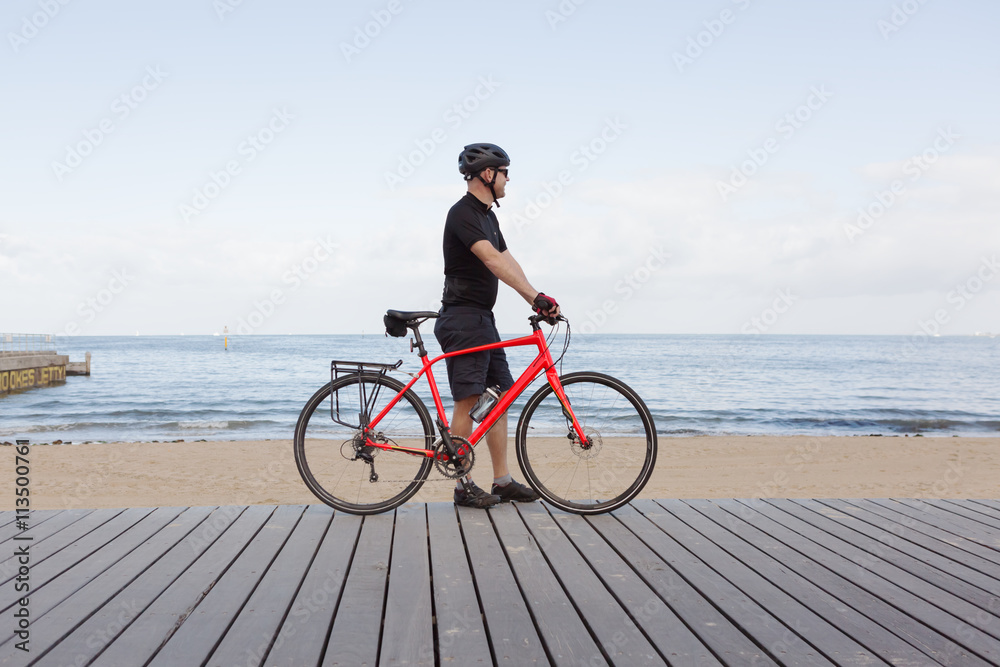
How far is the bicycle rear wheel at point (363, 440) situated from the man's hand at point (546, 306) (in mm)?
744

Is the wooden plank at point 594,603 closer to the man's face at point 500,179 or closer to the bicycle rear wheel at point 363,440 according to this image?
the bicycle rear wheel at point 363,440

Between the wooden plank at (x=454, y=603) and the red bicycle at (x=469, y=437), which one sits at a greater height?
the red bicycle at (x=469, y=437)

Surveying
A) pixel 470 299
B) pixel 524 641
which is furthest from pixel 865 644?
pixel 470 299

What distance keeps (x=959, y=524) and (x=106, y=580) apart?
373 centimetres

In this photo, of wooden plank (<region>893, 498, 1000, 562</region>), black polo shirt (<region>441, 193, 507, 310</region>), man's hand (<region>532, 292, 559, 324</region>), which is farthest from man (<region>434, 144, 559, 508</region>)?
wooden plank (<region>893, 498, 1000, 562</region>)

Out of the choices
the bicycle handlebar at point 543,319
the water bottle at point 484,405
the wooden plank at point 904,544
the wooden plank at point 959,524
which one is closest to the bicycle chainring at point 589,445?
the water bottle at point 484,405

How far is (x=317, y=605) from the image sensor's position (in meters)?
2.23

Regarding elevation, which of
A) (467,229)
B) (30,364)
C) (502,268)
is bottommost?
(502,268)

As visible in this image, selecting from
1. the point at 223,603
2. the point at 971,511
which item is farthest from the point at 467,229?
the point at 971,511

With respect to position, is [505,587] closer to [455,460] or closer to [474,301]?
[455,460]

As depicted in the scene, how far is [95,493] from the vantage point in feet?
26.1

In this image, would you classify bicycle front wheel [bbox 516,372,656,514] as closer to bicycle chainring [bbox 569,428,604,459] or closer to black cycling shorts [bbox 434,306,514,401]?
bicycle chainring [bbox 569,428,604,459]

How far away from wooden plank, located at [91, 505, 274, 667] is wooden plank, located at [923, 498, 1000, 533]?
3444mm

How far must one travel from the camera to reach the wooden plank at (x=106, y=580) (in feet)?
6.60
